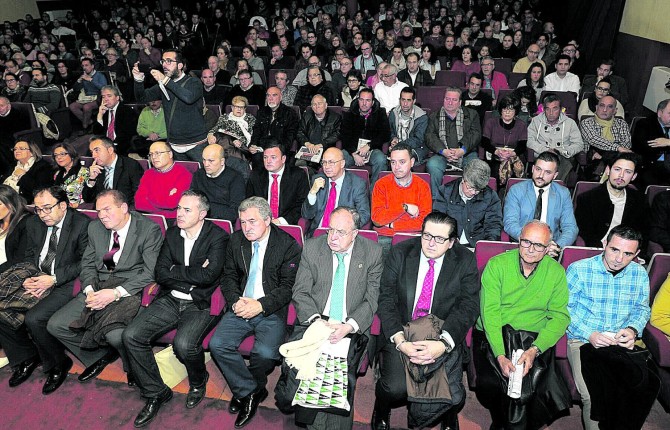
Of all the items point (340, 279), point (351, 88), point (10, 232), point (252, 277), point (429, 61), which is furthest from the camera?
point (429, 61)

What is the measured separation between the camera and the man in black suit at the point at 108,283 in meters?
2.76

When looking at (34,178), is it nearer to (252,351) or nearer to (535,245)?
(252,351)

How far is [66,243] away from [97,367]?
2.80ft

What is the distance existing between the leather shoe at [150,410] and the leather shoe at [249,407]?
1.60 feet

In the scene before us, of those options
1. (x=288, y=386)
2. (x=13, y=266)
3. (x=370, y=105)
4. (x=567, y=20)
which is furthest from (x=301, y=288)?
(x=567, y=20)

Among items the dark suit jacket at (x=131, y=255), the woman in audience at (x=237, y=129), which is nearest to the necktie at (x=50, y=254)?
the dark suit jacket at (x=131, y=255)

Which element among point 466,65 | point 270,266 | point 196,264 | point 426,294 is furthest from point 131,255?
point 466,65

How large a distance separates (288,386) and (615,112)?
4181mm

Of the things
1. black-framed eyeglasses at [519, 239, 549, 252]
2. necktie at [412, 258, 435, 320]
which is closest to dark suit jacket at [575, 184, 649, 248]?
black-framed eyeglasses at [519, 239, 549, 252]

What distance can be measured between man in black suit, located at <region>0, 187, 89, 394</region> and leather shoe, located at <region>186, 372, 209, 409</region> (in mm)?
903

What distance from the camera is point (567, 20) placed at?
905 centimetres

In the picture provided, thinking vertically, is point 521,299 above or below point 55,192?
below

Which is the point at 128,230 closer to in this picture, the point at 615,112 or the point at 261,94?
the point at 261,94

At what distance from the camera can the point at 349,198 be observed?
139 inches
